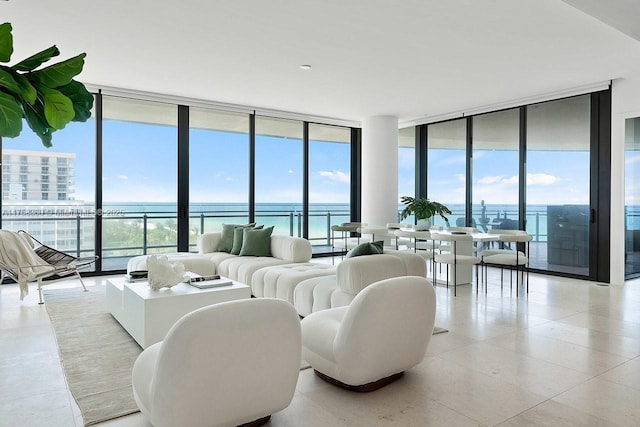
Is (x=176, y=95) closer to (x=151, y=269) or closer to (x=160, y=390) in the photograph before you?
(x=151, y=269)

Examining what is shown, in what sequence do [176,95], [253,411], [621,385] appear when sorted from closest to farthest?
[253,411]
[621,385]
[176,95]

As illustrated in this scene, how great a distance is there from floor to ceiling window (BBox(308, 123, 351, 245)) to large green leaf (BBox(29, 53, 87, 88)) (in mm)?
8093

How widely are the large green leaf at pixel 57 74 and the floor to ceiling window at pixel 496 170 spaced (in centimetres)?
751

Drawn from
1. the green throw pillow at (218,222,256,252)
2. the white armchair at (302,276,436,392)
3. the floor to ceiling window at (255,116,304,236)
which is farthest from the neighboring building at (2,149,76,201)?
the white armchair at (302,276,436,392)

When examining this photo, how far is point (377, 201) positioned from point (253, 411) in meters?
6.53

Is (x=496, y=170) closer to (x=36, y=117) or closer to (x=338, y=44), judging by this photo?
(x=338, y=44)

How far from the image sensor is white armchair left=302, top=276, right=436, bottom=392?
2.39 m

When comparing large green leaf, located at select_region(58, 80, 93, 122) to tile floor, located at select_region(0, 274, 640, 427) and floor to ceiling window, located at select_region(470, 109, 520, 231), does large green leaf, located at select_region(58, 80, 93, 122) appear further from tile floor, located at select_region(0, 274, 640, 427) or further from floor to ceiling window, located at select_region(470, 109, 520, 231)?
floor to ceiling window, located at select_region(470, 109, 520, 231)

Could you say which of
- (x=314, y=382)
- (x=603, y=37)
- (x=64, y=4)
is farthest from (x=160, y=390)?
(x=603, y=37)

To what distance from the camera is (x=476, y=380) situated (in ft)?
8.99

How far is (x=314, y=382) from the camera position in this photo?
2.71 m

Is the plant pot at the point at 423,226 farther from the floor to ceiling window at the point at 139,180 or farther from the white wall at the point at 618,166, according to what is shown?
the floor to ceiling window at the point at 139,180

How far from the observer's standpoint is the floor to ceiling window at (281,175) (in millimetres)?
8281

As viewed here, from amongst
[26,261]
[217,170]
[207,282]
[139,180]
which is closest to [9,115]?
[207,282]
